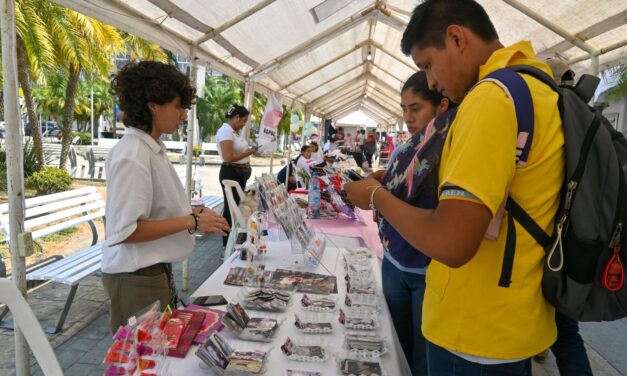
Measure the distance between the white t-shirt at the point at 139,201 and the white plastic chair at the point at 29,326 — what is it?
0.55 m

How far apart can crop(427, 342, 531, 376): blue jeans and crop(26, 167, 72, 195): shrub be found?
32.8 ft

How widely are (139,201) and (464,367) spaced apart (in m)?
1.15

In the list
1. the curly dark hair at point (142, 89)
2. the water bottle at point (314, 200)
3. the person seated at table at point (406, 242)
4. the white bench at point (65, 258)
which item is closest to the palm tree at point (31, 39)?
the white bench at point (65, 258)

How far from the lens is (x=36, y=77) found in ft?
33.4

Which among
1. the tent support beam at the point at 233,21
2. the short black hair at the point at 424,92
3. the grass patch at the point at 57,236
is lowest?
the grass patch at the point at 57,236

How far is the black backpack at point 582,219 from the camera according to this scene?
2.66 ft

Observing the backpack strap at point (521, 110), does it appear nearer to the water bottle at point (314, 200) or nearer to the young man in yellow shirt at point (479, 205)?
the young man in yellow shirt at point (479, 205)

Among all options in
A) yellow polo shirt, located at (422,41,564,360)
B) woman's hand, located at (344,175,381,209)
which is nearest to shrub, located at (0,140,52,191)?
woman's hand, located at (344,175,381,209)

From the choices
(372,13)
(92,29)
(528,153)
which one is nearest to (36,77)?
(92,29)

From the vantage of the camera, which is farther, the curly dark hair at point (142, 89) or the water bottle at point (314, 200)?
the water bottle at point (314, 200)

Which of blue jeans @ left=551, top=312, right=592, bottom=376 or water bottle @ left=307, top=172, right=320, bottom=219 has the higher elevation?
water bottle @ left=307, top=172, right=320, bottom=219

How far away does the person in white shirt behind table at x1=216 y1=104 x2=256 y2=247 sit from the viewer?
505 cm

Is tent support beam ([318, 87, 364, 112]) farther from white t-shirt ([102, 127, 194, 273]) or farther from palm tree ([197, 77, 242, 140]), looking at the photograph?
palm tree ([197, 77, 242, 140])

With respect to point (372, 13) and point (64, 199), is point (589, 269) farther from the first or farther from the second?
point (372, 13)
